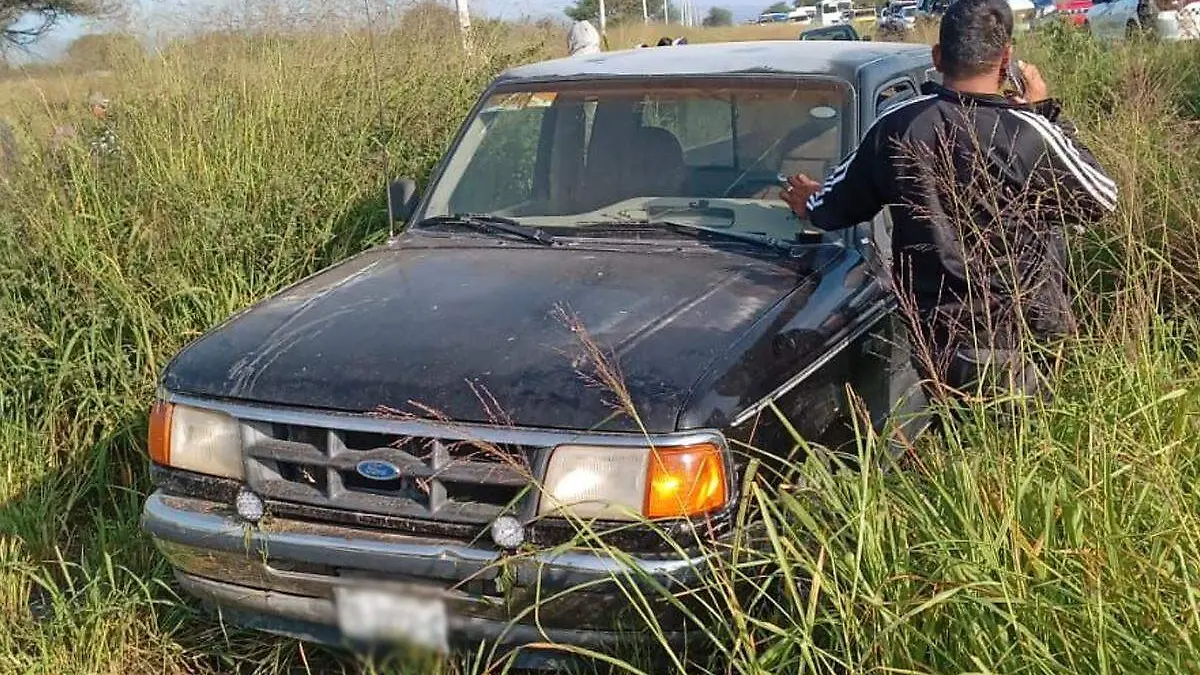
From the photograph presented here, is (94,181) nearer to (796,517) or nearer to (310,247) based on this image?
(310,247)

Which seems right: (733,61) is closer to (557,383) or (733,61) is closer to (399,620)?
(557,383)

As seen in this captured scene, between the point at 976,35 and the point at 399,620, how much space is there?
2.67 m

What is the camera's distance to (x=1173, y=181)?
480 cm

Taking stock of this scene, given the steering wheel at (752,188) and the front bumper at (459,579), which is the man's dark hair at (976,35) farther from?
the front bumper at (459,579)

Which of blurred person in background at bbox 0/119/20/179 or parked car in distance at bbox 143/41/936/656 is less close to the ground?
blurred person in background at bbox 0/119/20/179

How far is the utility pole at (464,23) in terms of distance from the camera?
7593mm

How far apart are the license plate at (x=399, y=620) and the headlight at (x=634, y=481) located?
52.3 inches

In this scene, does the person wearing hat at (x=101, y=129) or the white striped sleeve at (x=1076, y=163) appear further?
the person wearing hat at (x=101, y=129)

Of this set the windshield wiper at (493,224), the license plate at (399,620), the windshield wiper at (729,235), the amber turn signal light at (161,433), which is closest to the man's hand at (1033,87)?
the windshield wiper at (729,235)

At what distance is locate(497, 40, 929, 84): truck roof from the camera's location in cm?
396

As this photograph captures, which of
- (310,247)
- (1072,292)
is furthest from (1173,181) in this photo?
(310,247)

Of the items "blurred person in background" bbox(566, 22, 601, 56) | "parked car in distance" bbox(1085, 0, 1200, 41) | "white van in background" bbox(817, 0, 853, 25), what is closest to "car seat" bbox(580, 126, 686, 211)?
"blurred person in background" bbox(566, 22, 601, 56)

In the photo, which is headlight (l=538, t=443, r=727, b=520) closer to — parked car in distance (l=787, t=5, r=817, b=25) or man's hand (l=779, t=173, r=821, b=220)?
man's hand (l=779, t=173, r=821, b=220)

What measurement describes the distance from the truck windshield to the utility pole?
3.41 m
